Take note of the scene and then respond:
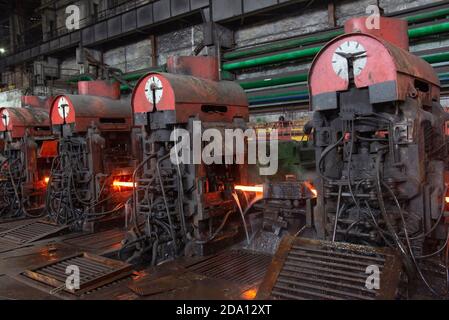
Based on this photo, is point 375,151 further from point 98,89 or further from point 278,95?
point 98,89

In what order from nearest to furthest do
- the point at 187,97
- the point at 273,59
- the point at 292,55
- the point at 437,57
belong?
the point at 187,97 → the point at 437,57 → the point at 292,55 → the point at 273,59

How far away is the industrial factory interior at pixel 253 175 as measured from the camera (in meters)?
3.53

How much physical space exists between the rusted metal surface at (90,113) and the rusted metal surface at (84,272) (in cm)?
294

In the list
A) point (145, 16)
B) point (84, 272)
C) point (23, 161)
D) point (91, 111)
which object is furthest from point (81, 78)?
point (84, 272)

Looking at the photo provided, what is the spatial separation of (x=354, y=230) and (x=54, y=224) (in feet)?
18.8

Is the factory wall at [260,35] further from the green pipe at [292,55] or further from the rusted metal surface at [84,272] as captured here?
the rusted metal surface at [84,272]

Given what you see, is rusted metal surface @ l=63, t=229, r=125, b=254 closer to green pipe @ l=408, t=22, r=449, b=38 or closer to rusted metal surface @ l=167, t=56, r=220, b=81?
rusted metal surface @ l=167, t=56, r=220, b=81

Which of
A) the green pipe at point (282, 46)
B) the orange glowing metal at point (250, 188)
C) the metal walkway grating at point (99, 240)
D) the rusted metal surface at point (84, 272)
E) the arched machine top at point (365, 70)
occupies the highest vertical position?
the green pipe at point (282, 46)

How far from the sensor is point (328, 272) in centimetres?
329

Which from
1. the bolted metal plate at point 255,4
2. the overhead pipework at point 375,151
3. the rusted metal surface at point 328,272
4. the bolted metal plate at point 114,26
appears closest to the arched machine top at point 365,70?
the overhead pipework at point 375,151

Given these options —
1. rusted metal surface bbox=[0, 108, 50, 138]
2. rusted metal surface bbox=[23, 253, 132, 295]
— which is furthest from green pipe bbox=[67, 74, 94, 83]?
rusted metal surface bbox=[23, 253, 132, 295]

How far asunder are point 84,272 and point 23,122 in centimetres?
570

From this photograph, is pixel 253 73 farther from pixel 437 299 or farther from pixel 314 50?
pixel 437 299

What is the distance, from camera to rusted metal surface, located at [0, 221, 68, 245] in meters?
6.53
